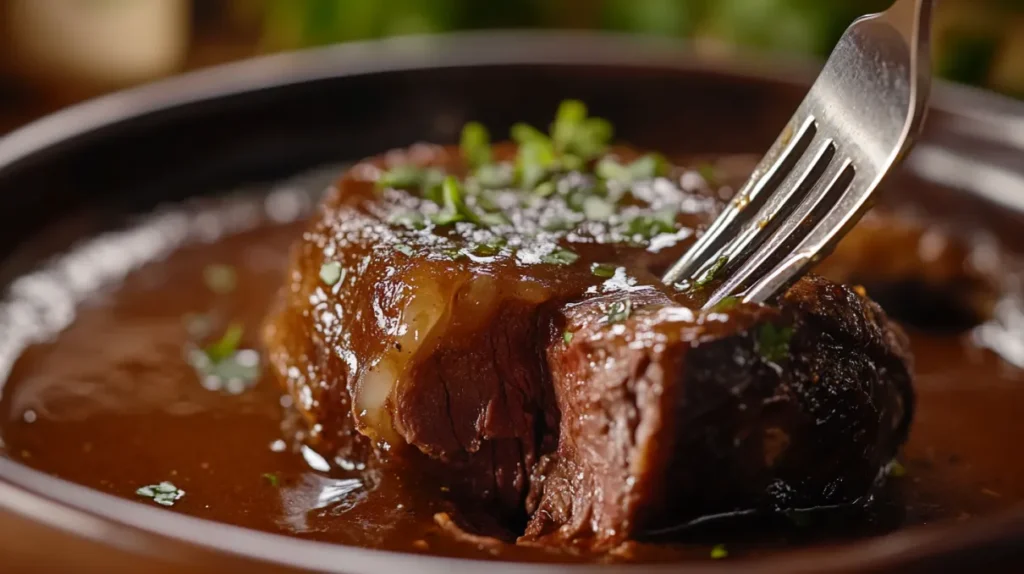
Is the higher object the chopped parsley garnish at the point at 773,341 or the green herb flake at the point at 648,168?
the green herb flake at the point at 648,168

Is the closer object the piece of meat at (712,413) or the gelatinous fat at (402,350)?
the piece of meat at (712,413)

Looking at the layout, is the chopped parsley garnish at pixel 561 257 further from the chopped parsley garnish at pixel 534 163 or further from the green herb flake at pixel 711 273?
the chopped parsley garnish at pixel 534 163

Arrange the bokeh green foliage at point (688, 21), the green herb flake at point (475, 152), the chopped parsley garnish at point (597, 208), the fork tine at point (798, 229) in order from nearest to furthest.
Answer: the fork tine at point (798, 229), the chopped parsley garnish at point (597, 208), the green herb flake at point (475, 152), the bokeh green foliage at point (688, 21)

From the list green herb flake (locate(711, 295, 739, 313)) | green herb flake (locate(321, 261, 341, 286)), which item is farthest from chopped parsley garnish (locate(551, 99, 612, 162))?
green herb flake (locate(711, 295, 739, 313))

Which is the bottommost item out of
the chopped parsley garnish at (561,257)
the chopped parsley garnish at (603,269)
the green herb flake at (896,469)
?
the green herb flake at (896,469)

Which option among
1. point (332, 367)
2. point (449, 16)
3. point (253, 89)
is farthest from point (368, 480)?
point (449, 16)

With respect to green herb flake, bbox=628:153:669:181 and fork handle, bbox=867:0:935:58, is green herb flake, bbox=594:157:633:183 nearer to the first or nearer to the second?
green herb flake, bbox=628:153:669:181

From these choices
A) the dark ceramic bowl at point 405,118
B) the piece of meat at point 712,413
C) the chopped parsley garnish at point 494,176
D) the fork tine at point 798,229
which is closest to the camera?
the piece of meat at point 712,413

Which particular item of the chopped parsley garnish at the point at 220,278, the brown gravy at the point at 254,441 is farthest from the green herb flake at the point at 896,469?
the chopped parsley garnish at the point at 220,278
